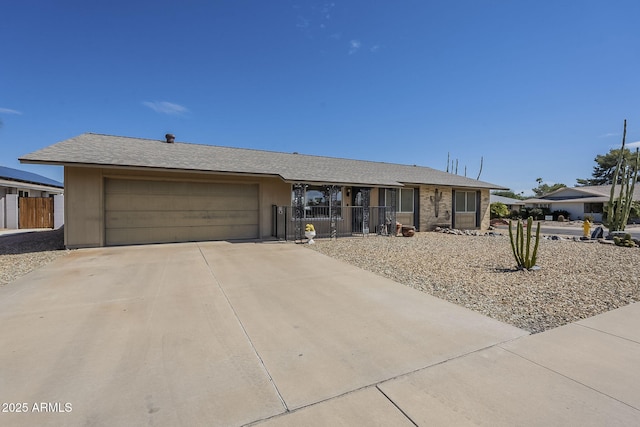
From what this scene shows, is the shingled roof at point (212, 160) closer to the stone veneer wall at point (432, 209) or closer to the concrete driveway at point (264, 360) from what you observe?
the stone veneer wall at point (432, 209)

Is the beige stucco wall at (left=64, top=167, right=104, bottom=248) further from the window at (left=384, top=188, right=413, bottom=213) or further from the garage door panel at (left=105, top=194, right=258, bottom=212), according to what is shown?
the window at (left=384, top=188, right=413, bottom=213)

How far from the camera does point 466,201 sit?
17.7 meters

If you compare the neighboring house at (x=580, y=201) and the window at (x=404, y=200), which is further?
the neighboring house at (x=580, y=201)

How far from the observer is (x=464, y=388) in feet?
7.95

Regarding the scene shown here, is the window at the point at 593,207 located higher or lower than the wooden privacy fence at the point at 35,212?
higher

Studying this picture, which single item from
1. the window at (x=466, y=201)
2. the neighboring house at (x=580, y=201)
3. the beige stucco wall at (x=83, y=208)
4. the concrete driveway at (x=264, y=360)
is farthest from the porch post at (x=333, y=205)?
the neighboring house at (x=580, y=201)

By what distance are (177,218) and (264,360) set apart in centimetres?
936

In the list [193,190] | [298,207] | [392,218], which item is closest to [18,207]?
[193,190]

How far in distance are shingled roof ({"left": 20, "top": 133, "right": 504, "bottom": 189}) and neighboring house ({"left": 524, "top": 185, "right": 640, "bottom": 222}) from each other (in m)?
22.0

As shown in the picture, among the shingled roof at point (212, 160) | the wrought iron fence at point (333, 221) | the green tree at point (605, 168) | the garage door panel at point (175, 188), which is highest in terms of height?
the green tree at point (605, 168)

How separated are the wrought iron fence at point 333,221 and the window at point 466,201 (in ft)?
19.6

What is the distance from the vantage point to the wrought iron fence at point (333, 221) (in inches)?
479

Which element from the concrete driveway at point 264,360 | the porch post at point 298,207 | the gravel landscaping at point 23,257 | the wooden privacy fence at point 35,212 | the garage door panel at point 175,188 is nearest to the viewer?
the concrete driveway at point 264,360

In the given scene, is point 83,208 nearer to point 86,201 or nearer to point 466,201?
point 86,201
